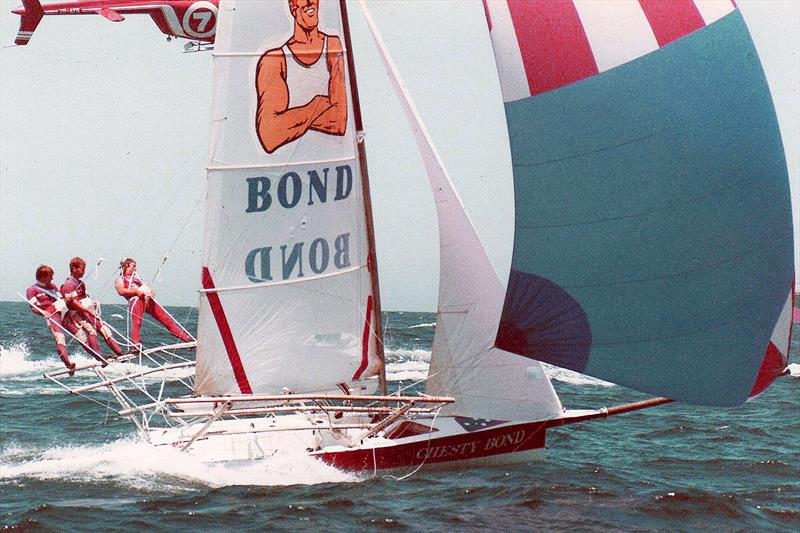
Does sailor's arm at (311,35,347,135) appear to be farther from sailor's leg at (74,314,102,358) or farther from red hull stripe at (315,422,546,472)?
red hull stripe at (315,422,546,472)

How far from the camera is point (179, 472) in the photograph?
13508 millimetres

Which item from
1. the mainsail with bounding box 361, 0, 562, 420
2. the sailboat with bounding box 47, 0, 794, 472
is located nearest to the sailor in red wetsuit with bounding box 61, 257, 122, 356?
the sailboat with bounding box 47, 0, 794, 472

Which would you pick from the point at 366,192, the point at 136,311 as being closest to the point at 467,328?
the point at 366,192

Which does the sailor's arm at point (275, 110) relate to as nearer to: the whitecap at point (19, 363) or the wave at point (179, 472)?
the wave at point (179, 472)

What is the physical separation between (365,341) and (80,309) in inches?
150

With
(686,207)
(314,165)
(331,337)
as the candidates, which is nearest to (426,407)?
(331,337)

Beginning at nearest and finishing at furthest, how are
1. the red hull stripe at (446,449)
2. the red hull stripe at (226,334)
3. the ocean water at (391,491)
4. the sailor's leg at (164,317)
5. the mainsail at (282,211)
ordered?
the ocean water at (391,491), the mainsail at (282,211), the red hull stripe at (226,334), the red hull stripe at (446,449), the sailor's leg at (164,317)

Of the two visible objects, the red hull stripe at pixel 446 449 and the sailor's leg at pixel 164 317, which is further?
the sailor's leg at pixel 164 317

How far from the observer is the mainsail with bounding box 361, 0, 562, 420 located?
1352 cm

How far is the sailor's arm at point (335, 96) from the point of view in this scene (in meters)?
13.4

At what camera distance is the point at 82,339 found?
1388 centimetres

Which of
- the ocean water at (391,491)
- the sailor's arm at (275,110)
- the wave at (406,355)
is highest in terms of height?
the sailor's arm at (275,110)

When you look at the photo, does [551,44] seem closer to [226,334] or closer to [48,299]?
[226,334]

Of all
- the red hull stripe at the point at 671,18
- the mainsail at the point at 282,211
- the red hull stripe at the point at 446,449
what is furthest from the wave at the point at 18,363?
the red hull stripe at the point at 671,18
